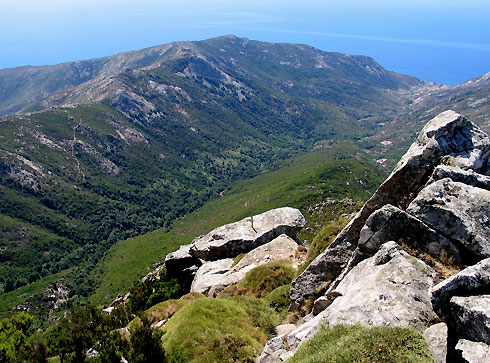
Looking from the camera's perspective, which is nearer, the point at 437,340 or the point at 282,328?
the point at 437,340

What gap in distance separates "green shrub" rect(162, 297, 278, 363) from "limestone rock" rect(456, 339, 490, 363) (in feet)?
37.1

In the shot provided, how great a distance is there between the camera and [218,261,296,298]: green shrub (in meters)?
30.1

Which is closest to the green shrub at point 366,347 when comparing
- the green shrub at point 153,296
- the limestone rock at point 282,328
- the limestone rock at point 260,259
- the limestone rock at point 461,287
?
the limestone rock at point 461,287

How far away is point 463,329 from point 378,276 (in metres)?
4.62

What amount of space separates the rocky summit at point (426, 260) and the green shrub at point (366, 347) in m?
0.59

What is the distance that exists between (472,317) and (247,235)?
1606 inches

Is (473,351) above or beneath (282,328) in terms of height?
above

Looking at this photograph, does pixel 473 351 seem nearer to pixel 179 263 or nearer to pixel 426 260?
pixel 426 260

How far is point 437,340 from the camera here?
11.0 metres

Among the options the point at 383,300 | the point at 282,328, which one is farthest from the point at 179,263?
the point at 383,300

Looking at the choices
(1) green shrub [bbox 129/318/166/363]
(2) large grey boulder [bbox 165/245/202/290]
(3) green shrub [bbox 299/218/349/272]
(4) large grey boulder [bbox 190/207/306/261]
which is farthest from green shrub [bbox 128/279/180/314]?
(1) green shrub [bbox 129/318/166/363]

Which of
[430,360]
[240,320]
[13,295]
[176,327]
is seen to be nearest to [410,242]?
[430,360]

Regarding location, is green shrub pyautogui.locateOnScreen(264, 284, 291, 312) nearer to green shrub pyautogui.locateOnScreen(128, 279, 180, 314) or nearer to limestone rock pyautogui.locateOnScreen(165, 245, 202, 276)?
green shrub pyautogui.locateOnScreen(128, 279, 180, 314)

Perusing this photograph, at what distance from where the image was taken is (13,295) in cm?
18800
